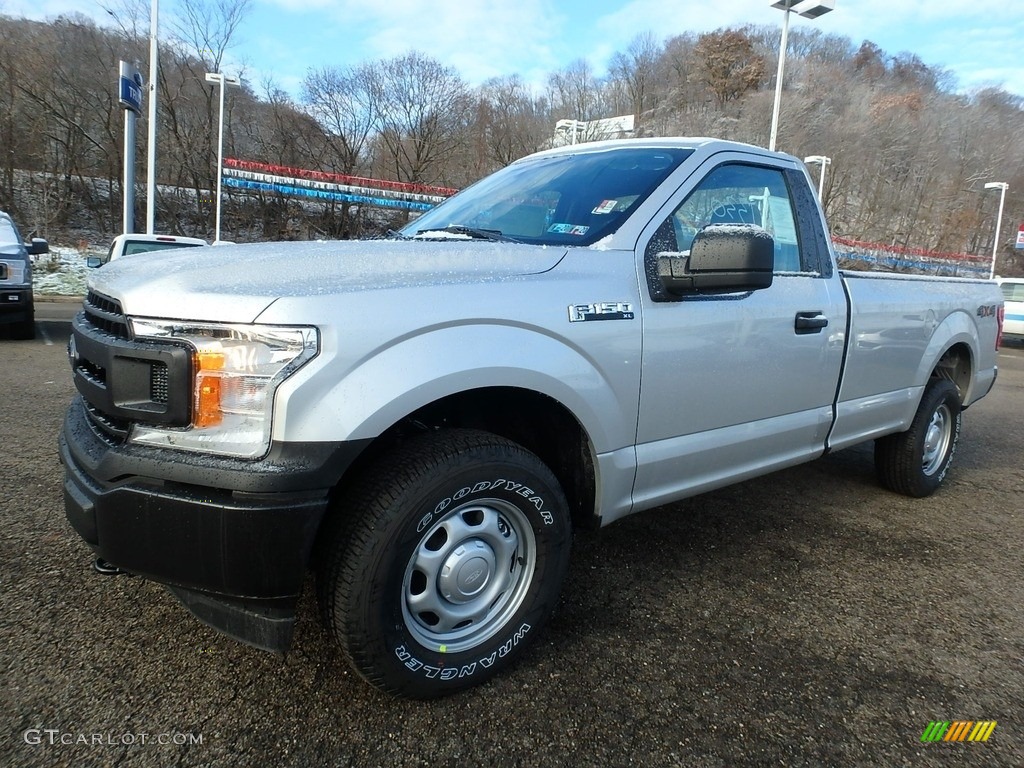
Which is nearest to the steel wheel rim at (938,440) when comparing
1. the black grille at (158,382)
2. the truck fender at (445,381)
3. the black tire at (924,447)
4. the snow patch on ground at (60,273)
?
the black tire at (924,447)

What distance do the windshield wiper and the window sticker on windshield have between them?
17 centimetres

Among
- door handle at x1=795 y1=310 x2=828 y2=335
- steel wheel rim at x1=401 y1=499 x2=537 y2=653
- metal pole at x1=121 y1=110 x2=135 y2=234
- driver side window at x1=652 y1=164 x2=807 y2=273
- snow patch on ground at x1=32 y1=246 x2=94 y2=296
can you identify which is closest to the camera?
steel wheel rim at x1=401 y1=499 x2=537 y2=653

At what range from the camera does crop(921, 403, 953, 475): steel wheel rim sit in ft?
14.8

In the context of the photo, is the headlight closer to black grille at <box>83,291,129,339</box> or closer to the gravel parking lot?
black grille at <box>83,291,129,339</box>

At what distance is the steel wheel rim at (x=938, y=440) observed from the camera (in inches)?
177

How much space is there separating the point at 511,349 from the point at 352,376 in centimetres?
52

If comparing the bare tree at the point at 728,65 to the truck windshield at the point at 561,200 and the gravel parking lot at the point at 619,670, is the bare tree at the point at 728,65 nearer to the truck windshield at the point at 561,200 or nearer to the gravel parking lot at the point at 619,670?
the truck windshield at the point at 561,200

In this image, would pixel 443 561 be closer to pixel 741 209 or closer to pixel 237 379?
pixel 237 379

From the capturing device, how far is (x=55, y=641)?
233cm

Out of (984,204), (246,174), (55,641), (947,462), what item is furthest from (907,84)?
(55,641)

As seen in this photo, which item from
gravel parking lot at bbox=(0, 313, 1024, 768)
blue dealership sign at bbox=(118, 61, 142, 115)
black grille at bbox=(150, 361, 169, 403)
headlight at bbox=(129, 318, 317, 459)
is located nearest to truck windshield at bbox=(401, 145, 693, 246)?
headlight at bbox=(129, 318, 317, 459)

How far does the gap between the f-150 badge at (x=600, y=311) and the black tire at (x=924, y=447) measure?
2.80 meters

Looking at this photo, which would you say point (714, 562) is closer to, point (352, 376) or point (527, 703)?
Result: point (527, 703)

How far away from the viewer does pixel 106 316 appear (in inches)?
80.1
